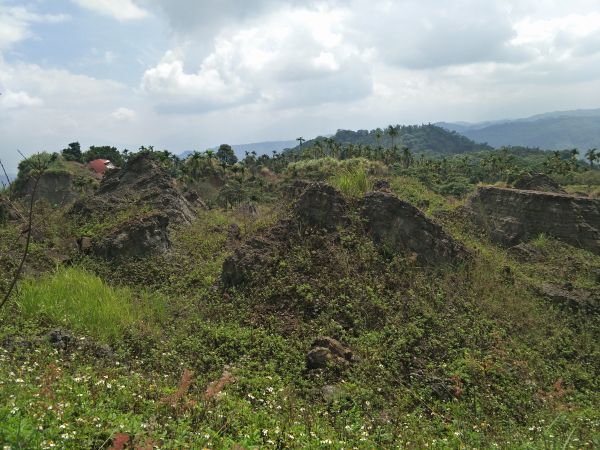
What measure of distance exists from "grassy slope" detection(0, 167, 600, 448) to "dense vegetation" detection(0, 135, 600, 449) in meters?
0.04

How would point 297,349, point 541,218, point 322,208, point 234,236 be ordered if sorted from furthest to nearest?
point 541,218, point 234,236, point 322,208, point 297,349

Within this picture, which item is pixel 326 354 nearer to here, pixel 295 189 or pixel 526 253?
pixel 295 189

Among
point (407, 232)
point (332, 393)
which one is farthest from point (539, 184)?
point (332, 393)

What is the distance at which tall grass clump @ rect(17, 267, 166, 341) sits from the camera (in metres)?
10.7

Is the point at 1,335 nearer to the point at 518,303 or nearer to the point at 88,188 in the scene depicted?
the point at 518,303

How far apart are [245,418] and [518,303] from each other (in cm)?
1023

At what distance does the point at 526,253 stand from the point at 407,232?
6.50m

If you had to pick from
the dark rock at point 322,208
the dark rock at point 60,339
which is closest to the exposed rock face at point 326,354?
the dark rock at point 60,339

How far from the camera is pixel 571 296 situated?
14266 millimetres

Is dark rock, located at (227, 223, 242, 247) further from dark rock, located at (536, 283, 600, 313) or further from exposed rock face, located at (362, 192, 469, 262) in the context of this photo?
dark rock, located at (536, 283, 600, 313)

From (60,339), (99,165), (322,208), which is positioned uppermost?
(99,165)

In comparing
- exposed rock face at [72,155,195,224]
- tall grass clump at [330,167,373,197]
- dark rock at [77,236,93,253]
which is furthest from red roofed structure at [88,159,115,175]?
tall grass clump at [330,167,373,197]

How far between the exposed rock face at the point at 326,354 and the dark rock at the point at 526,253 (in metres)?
10.9

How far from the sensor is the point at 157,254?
54.3 feet
